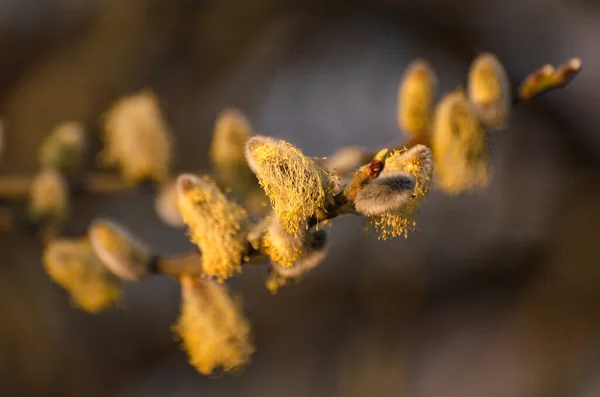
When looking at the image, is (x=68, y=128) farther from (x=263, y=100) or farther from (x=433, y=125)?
(x=263, y=100)

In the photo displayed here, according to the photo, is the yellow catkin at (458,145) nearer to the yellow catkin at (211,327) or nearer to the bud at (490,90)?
the bud at (490,90)

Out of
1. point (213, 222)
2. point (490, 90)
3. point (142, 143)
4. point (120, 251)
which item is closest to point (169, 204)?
point (142, 143)

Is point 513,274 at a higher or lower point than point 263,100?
lower

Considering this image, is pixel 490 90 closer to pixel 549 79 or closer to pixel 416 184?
pixel 549 79

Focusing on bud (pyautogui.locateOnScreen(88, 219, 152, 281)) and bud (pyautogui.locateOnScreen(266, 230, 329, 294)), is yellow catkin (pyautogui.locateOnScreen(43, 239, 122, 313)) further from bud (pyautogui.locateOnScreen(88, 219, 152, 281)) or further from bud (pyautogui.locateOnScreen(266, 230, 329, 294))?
bud (pyautogui.locateOnScreen(266, 230, 329, 294))

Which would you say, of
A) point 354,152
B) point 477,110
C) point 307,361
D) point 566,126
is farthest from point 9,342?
point 566,126

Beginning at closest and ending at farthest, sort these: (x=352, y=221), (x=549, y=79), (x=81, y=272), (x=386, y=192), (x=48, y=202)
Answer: (x=386, y=192) → (x=549, y=79) → (x=81, y=272) → (x=48, y=202) → (x=352, y=221)
